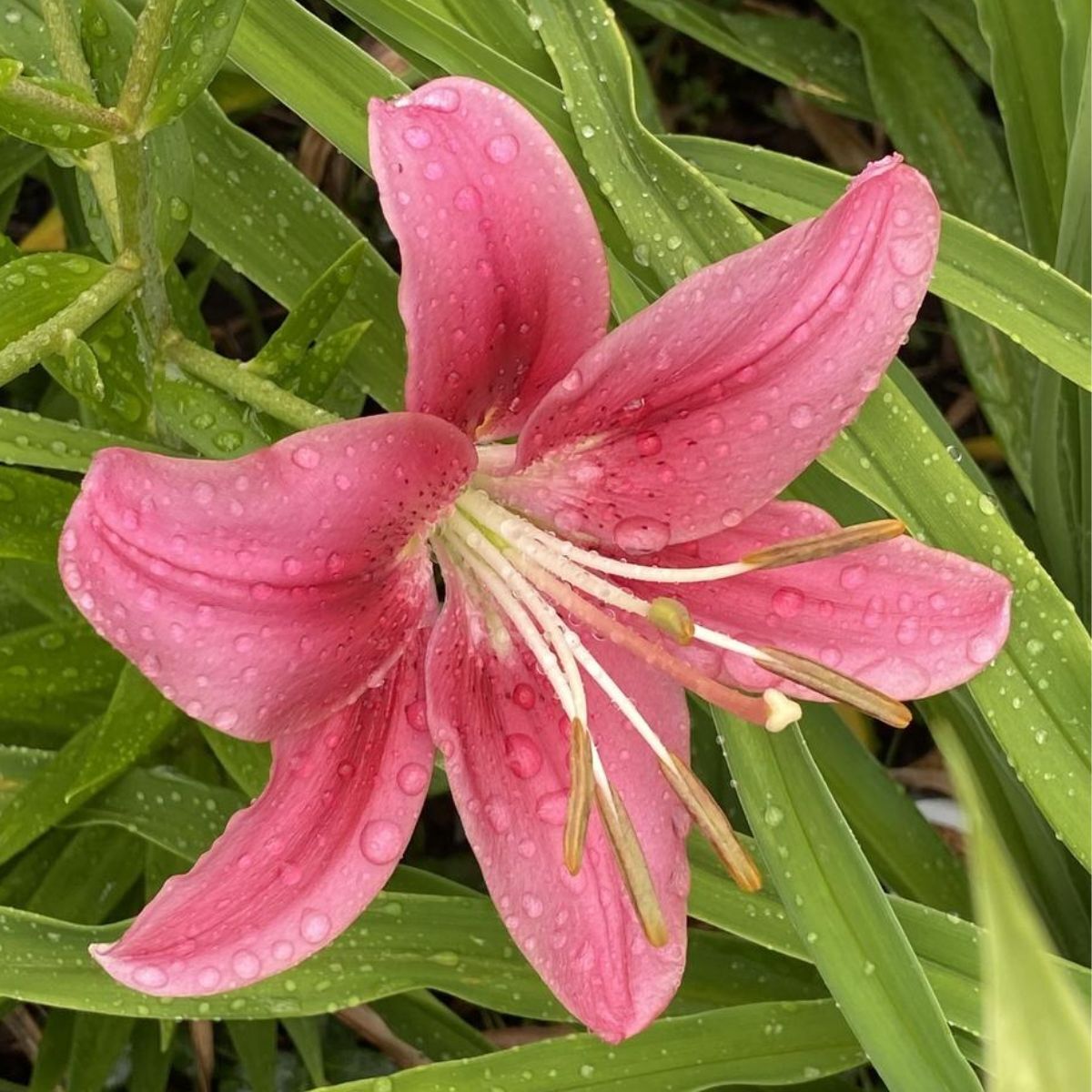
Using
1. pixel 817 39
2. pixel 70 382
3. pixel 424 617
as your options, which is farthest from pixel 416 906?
pixel 817 39

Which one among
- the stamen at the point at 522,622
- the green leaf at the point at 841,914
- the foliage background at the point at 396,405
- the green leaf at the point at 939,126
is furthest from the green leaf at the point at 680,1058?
the green leaf at the point at 939,126

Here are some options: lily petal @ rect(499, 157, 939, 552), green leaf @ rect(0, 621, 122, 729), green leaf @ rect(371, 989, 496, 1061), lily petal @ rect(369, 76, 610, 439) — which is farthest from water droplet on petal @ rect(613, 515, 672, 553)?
green leaf @ rect(371, 989, 496, 1061)

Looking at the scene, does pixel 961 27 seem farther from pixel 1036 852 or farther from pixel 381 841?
pixel 381 841

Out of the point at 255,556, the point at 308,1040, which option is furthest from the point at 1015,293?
the point at 308,1040

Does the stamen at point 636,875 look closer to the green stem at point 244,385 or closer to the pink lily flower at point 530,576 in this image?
the pink lily flower at point 530,576

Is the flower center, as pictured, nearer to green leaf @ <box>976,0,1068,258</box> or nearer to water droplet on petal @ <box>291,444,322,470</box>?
water droplet on petal @ <box>291,444,322,470</box>
